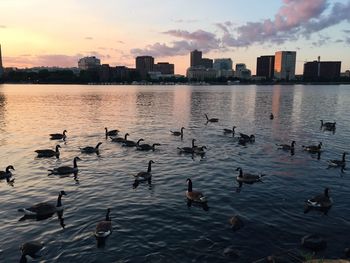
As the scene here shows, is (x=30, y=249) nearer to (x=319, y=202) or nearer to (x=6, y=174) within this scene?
(x=6, y=174)

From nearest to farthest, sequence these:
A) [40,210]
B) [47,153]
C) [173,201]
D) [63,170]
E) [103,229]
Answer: [103,229] → [40,210] → [173,201] → [63,170] → [47,153]

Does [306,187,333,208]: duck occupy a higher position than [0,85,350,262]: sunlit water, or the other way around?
[306,187,333,208]: duck

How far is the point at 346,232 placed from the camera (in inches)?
732

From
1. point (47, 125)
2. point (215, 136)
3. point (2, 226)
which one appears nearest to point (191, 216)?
point (2, 226)

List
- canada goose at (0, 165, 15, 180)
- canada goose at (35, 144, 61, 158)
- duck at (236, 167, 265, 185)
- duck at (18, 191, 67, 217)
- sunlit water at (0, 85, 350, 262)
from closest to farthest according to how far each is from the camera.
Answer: sunlit water at (0, 85, 350, 262) → duck at (18, 191, 67, 217) → duck at (236, 167, 265, 185) → canada goose at (0, 165, 15, 180) → canada goose at (35, 144, 61, 158)

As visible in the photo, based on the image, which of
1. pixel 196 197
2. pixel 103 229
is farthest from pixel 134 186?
pixel 103 229

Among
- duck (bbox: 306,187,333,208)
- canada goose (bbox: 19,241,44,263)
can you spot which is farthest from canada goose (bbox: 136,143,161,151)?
canada goose (bbox: 19,241,44,263)

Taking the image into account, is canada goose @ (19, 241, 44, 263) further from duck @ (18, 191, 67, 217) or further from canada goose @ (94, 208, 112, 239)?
duck @ (18, 191, 67, 217)

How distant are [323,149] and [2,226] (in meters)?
34.2

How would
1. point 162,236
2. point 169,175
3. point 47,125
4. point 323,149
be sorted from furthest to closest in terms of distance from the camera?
1. point 47,125
2. point 323,149
3. point 169,175
4. point 162,236

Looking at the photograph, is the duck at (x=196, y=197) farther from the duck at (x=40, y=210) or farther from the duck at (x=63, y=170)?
the duck at (x=63, y=170)

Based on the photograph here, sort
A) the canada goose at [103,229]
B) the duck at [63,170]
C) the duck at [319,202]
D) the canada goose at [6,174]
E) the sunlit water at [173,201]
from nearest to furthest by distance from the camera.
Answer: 1. the sunlit water at [173,201]
2. the canada goose at [103,229]
3. the duck at [319,202]
4. the canada goose at [6,174]
5. the duck at [63,170]

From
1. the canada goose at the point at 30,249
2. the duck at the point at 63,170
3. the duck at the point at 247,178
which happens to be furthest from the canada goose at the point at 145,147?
the canada goose at the point at 30,249

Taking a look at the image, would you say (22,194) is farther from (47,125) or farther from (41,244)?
(47,125)
